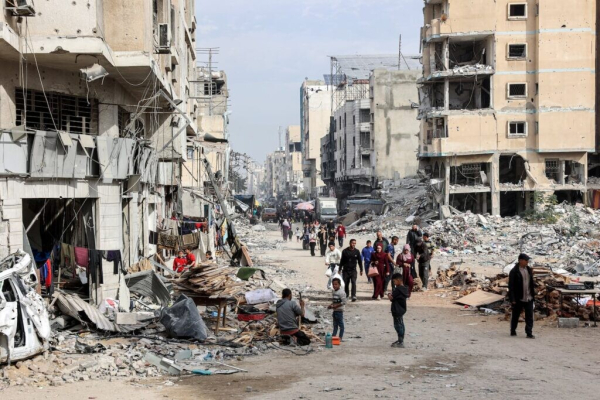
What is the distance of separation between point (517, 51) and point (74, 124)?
37.1 metres

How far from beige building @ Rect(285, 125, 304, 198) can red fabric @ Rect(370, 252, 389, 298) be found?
11807 centimetres

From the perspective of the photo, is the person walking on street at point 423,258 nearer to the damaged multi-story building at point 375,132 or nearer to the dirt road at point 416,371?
the dirt road at point 416,371

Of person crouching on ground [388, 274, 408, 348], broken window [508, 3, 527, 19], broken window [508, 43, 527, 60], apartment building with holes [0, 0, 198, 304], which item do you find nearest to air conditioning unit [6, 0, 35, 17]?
apartment building with holes [0, 0, 198, 304]

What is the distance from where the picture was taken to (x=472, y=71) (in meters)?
48.8

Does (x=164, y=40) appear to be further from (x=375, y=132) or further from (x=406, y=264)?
(x=375, y=132)

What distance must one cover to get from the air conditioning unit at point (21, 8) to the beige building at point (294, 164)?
123 meters

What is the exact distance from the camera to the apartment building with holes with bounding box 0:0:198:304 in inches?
607

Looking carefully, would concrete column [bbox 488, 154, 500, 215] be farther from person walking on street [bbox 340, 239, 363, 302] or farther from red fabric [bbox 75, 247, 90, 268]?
red fabric [bbox 75, 247, 90, 268]

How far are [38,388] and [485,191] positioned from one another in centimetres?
4331

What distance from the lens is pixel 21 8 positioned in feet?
48.4

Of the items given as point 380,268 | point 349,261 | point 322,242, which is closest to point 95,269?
point 349,261

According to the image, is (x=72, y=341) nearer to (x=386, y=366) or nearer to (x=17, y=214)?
(x=17, y=214)

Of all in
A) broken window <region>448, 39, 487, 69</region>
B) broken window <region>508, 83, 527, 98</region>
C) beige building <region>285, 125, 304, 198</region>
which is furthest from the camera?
beige building <region>285, 125, 304, 198</region>

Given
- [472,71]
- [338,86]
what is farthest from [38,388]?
[338,86]
